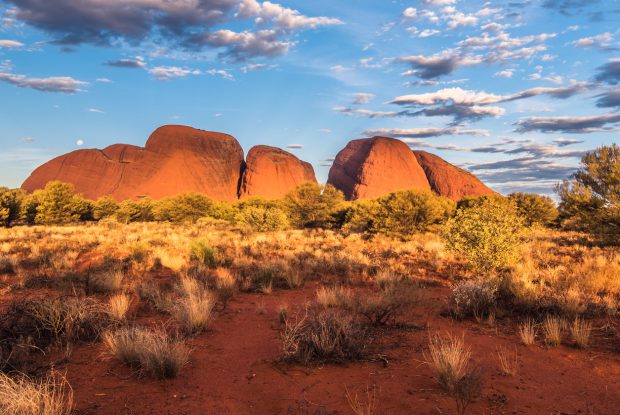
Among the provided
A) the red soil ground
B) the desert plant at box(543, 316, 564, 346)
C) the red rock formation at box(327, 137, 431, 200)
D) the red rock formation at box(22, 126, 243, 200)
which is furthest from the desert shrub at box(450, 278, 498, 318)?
the red rock formation at box(22, 126, 243, 200)

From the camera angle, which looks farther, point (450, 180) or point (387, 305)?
point (450, 180)

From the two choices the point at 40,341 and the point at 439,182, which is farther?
the point at 439,182

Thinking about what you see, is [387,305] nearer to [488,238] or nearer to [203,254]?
Result: [488,238]

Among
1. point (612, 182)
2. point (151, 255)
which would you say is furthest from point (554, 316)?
point (151, 255)

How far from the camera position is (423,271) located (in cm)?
1205

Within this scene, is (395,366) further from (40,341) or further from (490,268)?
(490,268)

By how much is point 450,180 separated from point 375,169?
58.6ft

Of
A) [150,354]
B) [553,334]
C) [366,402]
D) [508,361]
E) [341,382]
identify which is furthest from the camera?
[553,334]

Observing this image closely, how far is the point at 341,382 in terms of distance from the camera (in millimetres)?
4289

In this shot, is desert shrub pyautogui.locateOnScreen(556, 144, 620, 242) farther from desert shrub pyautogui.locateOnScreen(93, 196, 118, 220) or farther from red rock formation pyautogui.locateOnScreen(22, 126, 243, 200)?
red rock formation pyautogui.locateOnScreen(22, 126, 243, 200)

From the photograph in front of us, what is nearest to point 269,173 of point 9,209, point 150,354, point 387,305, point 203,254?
point 9,209

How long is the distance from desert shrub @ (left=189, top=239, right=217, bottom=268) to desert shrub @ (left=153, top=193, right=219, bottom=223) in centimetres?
2539

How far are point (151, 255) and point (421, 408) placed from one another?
43.1 ft

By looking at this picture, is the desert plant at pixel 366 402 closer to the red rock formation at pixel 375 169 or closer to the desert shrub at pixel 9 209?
the desert shrub at pixel 9 209
